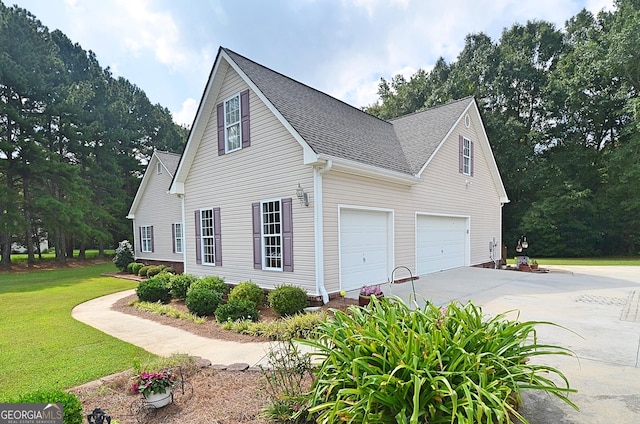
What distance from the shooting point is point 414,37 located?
12867 millimetres

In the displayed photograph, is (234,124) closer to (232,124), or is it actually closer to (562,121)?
(232,124)

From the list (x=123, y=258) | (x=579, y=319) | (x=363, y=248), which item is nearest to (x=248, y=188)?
(x=363, y=248)

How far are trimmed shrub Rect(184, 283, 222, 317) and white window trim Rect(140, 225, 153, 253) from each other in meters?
13.6

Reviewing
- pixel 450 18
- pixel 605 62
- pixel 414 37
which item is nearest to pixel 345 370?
pixel 450 18

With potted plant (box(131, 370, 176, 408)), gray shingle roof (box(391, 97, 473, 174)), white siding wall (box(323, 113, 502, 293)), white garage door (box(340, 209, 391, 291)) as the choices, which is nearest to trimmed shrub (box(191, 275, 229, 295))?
white siding wall (box(323, 113, 502, 293))

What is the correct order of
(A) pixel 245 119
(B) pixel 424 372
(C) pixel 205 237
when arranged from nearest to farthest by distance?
(B) pixel 424 372 → (A) pixel 245 119 → (C) pixel 205 237

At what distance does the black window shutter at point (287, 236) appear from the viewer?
27.4 feet

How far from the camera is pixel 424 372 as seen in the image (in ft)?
7.91

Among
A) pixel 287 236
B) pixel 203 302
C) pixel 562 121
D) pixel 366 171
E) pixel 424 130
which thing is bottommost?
pixel 203 302

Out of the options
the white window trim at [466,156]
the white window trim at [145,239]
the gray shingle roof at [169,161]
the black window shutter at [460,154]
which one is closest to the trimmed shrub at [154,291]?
the gray shingle roof at [169,161]

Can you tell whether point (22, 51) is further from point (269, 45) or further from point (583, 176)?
point (583, 176)

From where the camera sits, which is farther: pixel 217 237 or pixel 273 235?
pixel 217 237

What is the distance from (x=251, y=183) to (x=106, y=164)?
23.3 metres

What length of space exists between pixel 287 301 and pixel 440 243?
7.28 m
